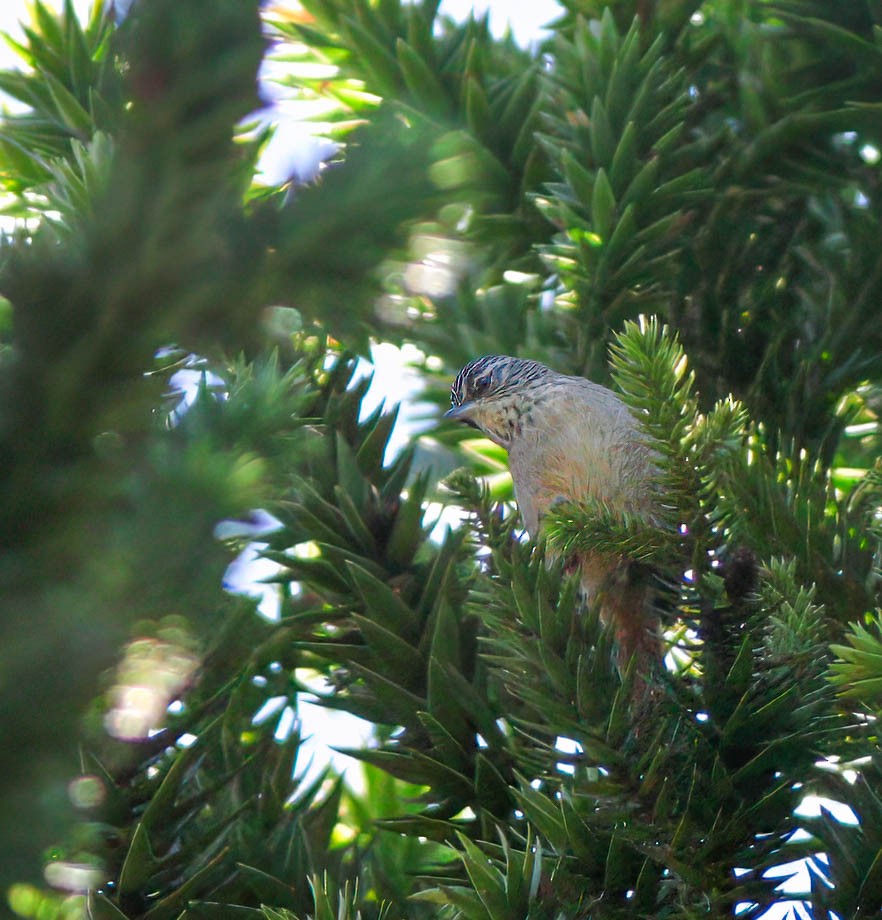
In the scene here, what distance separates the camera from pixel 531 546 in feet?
4.22

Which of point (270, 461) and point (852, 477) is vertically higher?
point (852, 477)

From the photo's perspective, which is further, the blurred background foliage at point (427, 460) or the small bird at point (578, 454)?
the small bird at point (578, 454)

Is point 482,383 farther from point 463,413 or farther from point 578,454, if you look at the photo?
point 578,454

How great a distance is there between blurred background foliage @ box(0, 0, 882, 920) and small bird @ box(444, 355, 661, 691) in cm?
8

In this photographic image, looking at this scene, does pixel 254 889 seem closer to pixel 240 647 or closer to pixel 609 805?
pixel 240 647

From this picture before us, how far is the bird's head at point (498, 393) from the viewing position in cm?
211

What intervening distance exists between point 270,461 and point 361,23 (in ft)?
5.62

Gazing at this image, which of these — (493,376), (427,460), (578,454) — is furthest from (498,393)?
(427,460)

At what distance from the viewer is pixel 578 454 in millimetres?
1893

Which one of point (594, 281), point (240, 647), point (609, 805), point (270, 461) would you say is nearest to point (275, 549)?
point (240, 647)

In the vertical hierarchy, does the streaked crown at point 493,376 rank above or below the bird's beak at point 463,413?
above

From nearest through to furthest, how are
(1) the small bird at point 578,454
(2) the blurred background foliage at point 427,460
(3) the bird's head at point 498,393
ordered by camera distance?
(2) the blurred background foliage at point 427,460 < (1) the small bird at point 578,454 < (3) the bird's head at point 498,393

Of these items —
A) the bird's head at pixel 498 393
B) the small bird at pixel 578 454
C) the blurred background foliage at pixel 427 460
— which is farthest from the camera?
the bird's head at pixel 498 393

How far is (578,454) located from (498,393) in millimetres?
322
